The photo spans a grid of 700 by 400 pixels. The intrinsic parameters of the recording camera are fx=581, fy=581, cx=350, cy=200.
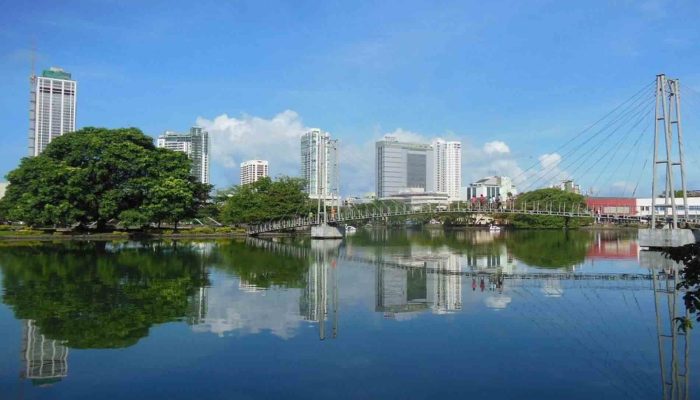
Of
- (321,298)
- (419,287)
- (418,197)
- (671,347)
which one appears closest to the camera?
(671,347)

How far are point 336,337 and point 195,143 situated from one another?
138 metres

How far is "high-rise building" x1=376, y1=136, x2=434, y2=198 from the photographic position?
178125mm

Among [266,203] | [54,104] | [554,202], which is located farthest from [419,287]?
[54,104]

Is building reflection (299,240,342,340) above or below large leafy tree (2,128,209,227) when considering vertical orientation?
below

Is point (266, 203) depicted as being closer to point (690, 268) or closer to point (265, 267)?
point (265, 267)

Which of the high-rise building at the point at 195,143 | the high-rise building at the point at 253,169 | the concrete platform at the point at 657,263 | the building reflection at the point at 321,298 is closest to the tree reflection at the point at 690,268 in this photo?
the building reflection at the point at 321,298

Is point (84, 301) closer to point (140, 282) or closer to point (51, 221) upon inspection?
point (140, 282)

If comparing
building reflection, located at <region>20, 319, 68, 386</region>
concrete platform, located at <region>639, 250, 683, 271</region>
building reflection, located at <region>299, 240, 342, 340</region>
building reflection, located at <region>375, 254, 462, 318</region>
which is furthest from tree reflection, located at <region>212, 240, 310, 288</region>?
concrete platform, located at <region>639, 250, 683, 271</region>

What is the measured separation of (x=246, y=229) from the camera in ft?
219

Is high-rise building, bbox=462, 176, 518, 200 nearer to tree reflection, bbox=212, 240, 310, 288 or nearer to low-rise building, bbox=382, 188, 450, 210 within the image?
low-rise building, bbox=382, 188, 450, 210

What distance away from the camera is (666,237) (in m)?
37.4

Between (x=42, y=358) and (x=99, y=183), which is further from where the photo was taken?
(x=99, y=183)

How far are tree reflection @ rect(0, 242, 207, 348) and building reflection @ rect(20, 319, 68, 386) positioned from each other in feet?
0.92

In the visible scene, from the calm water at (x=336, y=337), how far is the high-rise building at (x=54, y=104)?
11504 cm
